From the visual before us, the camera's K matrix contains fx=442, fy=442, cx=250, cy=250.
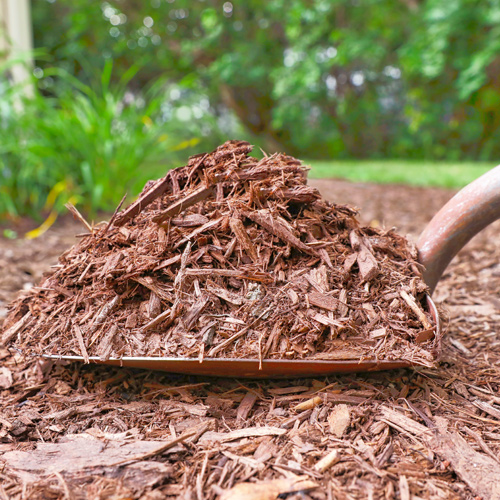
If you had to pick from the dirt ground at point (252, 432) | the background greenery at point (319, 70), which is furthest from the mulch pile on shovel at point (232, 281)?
the background greenery at point (319, 70)

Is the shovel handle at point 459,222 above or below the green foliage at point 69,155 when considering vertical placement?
above

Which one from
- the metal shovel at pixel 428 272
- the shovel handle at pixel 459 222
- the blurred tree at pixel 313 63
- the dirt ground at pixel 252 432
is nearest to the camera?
the dirt ground at pixel 252 432

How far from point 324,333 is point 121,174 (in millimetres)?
3035

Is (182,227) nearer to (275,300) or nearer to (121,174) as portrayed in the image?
(275,300)

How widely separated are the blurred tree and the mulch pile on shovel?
24.2ft

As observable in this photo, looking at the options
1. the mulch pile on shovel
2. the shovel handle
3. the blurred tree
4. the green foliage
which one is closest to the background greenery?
the blurred tree

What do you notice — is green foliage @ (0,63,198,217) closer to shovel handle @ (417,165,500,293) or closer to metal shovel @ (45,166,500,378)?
metal shovel @ (45,166,500,378)

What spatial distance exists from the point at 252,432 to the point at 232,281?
A: 390 mm

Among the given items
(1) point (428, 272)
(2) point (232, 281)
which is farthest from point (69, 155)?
(1) point (428, 272)

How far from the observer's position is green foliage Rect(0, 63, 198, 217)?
3637 millimetres

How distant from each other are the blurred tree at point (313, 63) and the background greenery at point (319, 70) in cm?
3

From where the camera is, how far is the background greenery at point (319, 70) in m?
7.29

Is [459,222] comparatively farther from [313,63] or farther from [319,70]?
[313,63]

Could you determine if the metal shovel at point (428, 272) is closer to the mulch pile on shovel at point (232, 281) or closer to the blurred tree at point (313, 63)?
the mulch pile on shovel at point (232, 281)
